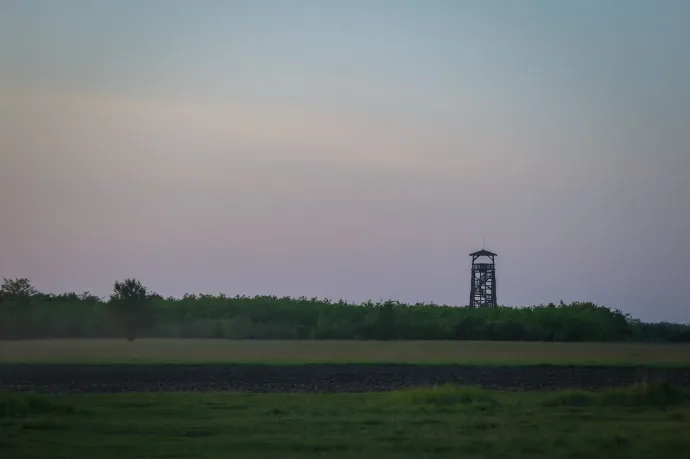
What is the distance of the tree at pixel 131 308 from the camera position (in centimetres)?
6819

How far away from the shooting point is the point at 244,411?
2267 centimetres

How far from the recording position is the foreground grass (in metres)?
16.5

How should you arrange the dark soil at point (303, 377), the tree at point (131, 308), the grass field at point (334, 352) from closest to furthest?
the dark soil at point (303, 377) → the grass field at point (334, 352) → the tree at point (131, 308)

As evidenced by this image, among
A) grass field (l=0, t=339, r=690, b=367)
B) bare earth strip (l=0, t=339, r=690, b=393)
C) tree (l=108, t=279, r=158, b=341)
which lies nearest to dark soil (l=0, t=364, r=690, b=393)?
bare earth strip (l=0, t=339, r=690, b=393)

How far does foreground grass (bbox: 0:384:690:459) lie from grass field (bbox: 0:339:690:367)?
2573cm

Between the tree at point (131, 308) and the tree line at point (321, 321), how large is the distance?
3060 mm

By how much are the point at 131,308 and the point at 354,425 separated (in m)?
53.3

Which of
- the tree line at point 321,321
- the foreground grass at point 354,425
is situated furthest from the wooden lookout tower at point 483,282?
the foreground grass at point 354,425

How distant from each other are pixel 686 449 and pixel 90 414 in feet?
46.0

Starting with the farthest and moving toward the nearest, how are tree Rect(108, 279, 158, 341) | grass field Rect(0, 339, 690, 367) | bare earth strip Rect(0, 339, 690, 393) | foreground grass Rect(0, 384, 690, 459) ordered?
tree Rect(108, 279, 158, 341), grass field Rect(0, 339, 690, 367), bare earth strip Rect(0, 339, 690, 393), foreground grass Rect(0, 384, 690, 459)

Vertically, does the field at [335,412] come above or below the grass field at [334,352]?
below

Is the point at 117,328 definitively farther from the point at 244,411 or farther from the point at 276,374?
the point at 244,411

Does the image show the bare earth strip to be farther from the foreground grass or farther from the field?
the foreground grass

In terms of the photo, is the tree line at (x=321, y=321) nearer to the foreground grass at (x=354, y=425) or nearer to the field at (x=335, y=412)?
the field at (x=335, y=412)
